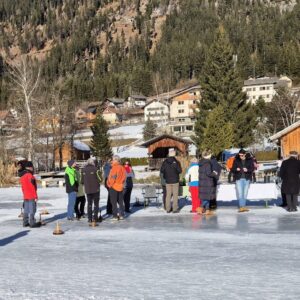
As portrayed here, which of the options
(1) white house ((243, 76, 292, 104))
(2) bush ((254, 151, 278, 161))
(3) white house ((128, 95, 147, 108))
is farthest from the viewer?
(3) white house ((128, 95, 147, 108))

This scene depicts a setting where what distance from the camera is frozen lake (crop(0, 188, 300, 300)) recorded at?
6.11 meters

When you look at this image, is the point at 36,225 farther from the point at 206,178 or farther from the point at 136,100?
the point at 136,100

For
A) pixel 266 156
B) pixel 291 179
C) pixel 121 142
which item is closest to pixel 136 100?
pixel 121 142

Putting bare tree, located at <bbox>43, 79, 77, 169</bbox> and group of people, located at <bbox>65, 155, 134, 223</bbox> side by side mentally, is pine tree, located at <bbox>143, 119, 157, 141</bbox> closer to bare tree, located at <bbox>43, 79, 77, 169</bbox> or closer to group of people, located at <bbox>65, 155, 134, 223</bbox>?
bare tree, located at <bbox>43, 79, 77, 169</bbox>

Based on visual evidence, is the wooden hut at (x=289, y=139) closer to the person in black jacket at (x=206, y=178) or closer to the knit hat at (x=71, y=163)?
the person in black jacket at (x=206, y=178)

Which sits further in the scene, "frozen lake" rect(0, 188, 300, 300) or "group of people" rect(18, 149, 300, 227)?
"group of people" rect(18, 149, 300, 227)

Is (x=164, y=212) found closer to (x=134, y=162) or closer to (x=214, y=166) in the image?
(x=214, y=166)

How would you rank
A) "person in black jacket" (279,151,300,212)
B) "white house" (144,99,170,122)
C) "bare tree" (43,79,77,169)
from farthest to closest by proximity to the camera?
1. "white house" (144,99,170,122)
2. "bare tree" (43,79,77,169)
3. "person in black jacket" (279,151,300,212)

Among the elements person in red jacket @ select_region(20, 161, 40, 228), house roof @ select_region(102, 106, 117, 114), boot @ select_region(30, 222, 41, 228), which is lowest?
boot @ select_region(30, 222, 41, 228)

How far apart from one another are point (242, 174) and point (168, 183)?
6.35ft

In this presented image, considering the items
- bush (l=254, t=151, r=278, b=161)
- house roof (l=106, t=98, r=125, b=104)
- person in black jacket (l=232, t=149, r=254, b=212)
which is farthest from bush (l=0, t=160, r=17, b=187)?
house roof (l=106, t=98, r=125, b=104)

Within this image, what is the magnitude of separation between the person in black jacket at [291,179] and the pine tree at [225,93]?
37.5 meters

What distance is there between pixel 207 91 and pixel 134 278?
163 ft

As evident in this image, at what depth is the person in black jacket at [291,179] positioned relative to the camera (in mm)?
12812
